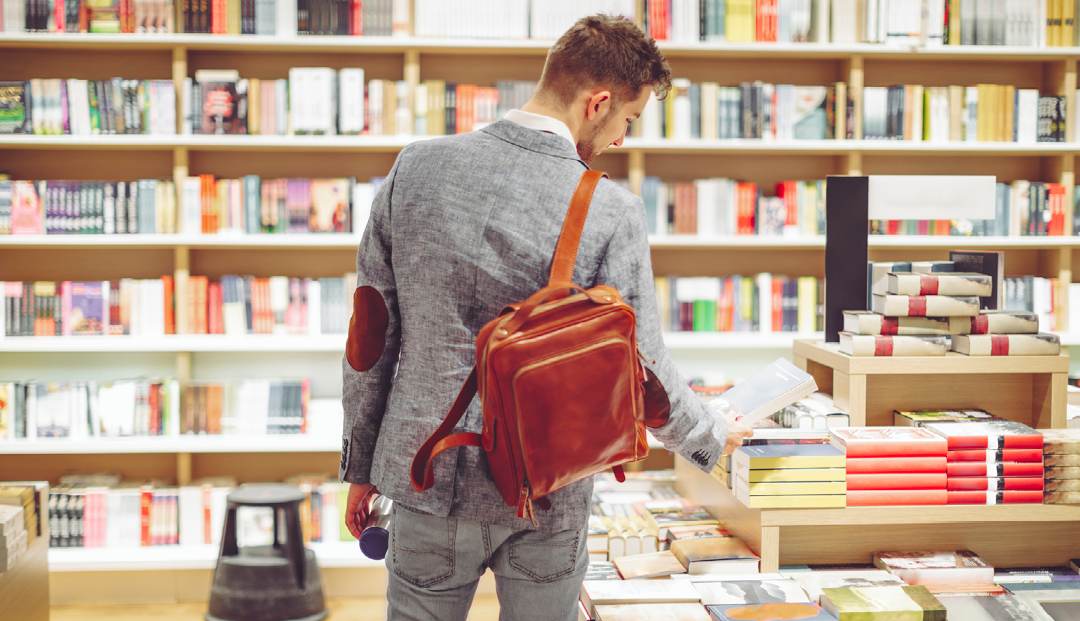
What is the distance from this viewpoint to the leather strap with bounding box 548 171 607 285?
92 cm

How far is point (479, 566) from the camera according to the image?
998 millimetres

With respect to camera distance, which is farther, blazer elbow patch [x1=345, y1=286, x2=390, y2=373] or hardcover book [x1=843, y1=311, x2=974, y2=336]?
hardcover book [x1=843, y1=311, x2=974, y2=336]

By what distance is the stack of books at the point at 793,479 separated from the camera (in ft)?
4.84

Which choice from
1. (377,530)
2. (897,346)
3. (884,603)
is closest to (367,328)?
(377,530)

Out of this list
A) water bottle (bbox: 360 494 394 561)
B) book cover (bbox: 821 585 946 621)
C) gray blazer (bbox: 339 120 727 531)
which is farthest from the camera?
book cover (bbox: 821 585 946 621)

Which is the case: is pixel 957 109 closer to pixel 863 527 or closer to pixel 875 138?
pixel 875 138

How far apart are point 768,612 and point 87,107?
9.31 feet

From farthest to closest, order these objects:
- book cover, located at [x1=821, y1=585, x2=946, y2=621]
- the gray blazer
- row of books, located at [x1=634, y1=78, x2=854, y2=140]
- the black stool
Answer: row of books, located at [x1=634, y1=78, x2=854, y2=140]
the black stool
book cover, located at [x1=821, y1=585, x2=946, y2=621]
the gray blazer

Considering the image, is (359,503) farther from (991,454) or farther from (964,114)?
(964,114)

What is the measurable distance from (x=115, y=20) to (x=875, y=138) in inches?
113

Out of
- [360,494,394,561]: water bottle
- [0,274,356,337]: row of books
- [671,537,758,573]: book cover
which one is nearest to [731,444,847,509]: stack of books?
[671,537,758,573]: book cover

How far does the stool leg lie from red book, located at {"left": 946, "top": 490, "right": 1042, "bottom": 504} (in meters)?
1.99

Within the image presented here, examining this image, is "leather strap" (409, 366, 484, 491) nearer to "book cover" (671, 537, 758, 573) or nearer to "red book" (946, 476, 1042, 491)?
"book cover" (671, 537, 758, 573)

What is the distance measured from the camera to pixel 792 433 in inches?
62.6
